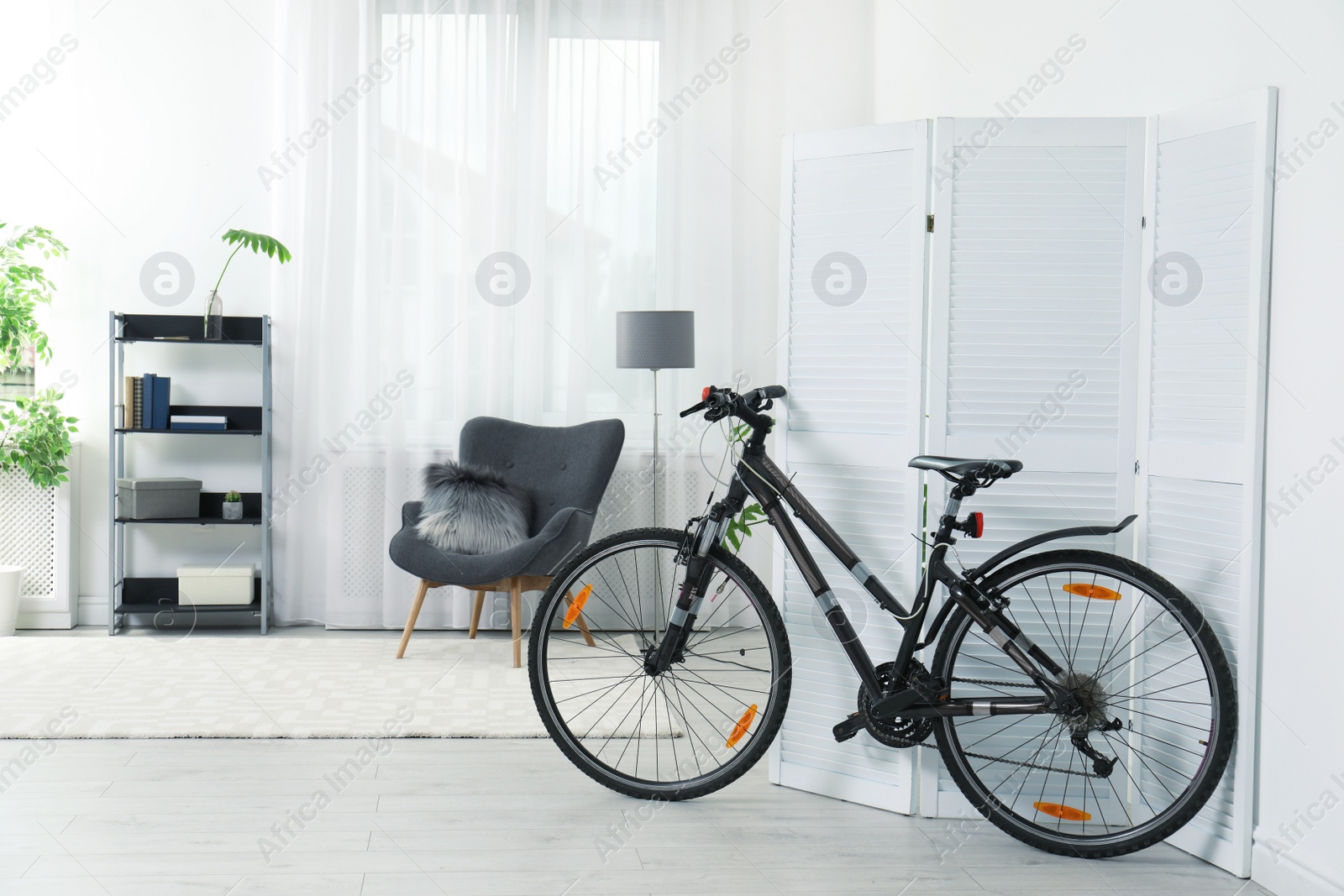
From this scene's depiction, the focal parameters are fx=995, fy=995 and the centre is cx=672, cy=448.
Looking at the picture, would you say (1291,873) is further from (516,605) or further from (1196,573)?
(516,605)

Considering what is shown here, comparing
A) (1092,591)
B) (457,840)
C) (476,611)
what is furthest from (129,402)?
(1092,591)

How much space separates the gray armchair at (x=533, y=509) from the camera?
12.6 feet

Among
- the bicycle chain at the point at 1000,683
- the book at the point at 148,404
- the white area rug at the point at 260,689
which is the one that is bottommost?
the white area rug at the point at 260,689

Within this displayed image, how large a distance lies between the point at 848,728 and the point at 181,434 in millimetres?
3490

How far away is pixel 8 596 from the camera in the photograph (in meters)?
4.21

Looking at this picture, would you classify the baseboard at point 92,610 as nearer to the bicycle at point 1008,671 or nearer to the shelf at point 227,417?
the shelf at point 227,417

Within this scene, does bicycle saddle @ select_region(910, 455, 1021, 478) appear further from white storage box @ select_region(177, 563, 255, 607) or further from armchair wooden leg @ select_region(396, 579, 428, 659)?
white storage box @ select_region(177, 563, 255, 607)

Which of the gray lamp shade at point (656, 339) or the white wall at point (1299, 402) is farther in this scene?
the gray lamp shade at point (656, 339)

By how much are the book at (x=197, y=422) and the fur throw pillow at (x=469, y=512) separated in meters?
0.98

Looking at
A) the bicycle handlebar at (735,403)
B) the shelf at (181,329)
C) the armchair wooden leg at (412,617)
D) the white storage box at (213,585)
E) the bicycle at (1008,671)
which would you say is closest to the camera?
the bicycle at (1008,671)

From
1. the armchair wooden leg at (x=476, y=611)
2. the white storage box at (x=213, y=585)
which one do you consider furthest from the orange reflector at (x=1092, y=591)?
the white storage box at (x=213, y=585)

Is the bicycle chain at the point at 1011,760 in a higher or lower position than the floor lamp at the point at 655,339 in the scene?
lower

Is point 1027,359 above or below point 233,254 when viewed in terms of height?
below

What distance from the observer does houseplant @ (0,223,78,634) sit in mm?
4098
